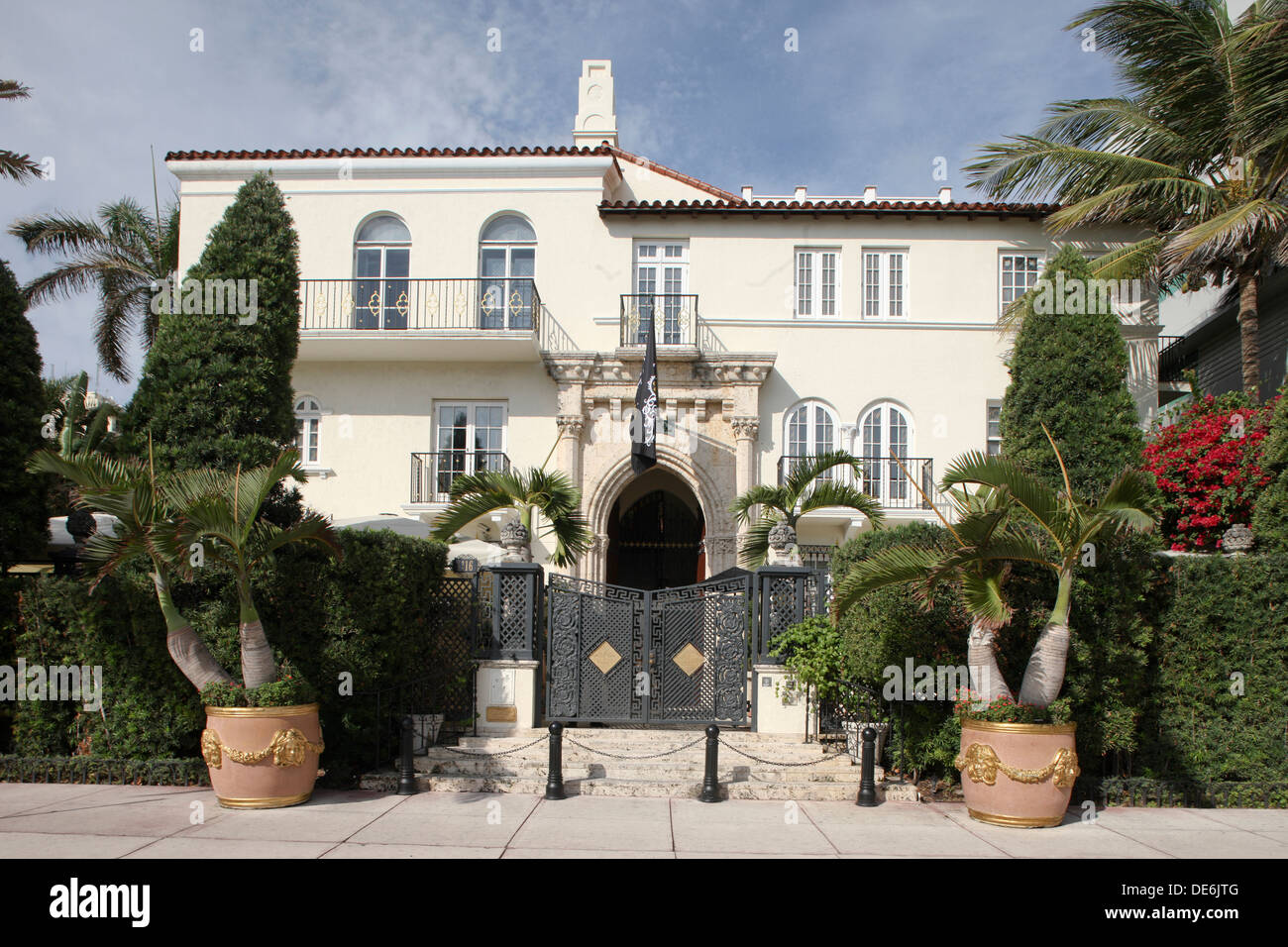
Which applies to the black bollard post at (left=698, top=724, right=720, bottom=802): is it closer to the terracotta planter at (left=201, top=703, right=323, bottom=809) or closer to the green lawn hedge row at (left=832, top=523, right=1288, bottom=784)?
the green lawn hedge row at (left=832, top=523, right=1288, bottom=784)

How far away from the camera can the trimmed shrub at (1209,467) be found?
1411 centimetres

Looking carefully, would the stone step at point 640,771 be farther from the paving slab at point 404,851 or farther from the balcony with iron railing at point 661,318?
the balcony with iron railing at point 661,318

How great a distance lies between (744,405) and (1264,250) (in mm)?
9546

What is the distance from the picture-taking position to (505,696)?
1118 cm

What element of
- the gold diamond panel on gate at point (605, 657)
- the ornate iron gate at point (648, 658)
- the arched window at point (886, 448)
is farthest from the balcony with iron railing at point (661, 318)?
the gold diamond panel on gate at point (605, 657)

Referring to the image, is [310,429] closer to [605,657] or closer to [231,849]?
[605,657]

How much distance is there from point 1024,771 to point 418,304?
14.3 metres

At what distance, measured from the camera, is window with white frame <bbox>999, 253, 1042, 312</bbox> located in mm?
18484

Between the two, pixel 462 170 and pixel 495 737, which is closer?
pixel 495 737

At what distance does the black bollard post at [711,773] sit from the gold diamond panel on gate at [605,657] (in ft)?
7.32

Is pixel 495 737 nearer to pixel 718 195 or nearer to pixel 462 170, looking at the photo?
pixel 462 170

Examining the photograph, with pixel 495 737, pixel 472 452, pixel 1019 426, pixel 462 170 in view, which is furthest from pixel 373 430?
pixel 1019 426

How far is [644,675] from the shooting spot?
11.1 m

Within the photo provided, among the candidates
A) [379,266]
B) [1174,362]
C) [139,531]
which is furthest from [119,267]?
[1174,362]
